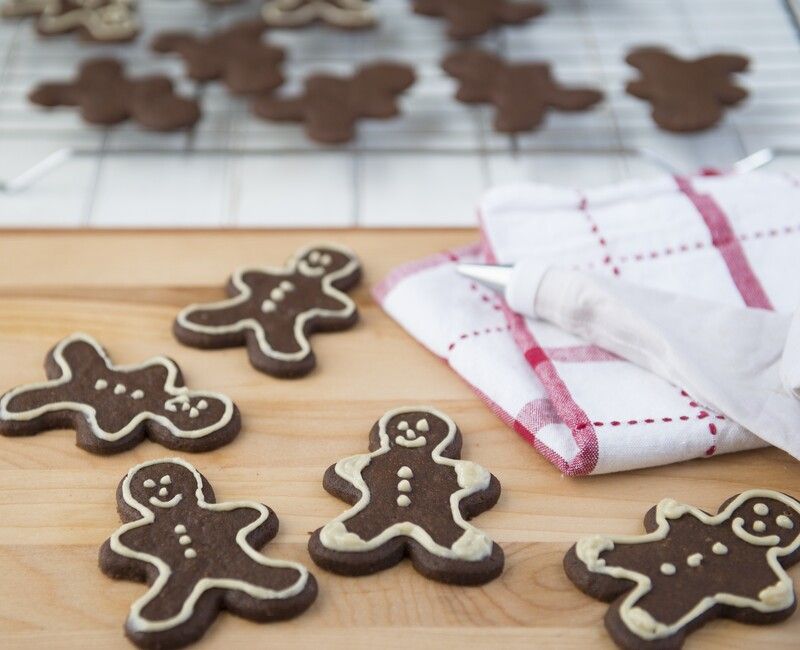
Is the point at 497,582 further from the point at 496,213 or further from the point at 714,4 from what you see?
the point at 714,4

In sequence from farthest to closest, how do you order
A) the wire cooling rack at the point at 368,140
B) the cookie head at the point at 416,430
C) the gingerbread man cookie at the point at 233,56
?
the gingerbread man cookie at the point at 233,56 < the wire cooling rack at the point at 368,140 < the cookie head at the point at 416,430

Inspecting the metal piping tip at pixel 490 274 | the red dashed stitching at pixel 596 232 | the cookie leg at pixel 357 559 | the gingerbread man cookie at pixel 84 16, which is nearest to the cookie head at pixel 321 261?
the metal piping tip at pixel 490 274

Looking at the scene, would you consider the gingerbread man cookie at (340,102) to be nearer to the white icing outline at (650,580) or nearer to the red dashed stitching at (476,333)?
the red dashed stitching at (476,333)

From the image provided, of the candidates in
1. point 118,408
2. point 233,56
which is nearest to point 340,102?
point 233,56

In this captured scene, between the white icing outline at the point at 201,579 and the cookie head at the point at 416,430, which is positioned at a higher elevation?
the white icing outline at the point at 201,579

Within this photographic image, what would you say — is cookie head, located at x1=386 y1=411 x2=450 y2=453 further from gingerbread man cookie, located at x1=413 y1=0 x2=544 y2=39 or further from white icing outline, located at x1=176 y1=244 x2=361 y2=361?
gingerbread man cookie, located at x1=413 y1=0 x2=544 y2=39

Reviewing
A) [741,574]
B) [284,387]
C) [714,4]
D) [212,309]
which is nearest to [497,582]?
[741,574]

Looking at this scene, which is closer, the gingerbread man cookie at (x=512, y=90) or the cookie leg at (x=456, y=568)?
the cookie leg at (x=456, y=568)
